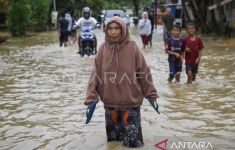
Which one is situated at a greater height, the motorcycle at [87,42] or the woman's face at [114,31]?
the woman's face at [114,31]

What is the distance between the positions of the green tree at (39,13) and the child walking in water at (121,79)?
101ft

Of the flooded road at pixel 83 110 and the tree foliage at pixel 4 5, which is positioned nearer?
the flooded road at pixel 83 110

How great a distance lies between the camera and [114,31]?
17.9 ft

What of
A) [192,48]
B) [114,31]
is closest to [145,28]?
[192,48]

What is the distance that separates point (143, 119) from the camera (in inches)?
300

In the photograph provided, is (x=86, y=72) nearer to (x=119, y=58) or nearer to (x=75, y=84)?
(x=75, y=84)

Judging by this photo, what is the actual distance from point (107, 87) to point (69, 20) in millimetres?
16720

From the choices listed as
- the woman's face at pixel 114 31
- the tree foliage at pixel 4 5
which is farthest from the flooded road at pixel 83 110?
the tree foliage at pixel 4 5

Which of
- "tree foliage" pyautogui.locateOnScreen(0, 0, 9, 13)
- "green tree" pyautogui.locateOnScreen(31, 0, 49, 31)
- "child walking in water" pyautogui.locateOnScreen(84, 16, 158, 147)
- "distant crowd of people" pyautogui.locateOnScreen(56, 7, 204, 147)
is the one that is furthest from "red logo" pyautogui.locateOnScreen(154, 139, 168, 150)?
"green tree" pyautogui.locateOnScreen(31, 0, 49, 31)

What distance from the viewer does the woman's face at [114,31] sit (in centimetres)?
546

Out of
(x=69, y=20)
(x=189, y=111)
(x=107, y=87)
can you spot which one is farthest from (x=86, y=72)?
(x=69, y=20)

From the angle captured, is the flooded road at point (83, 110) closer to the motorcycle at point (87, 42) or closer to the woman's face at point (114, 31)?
the woman's face at point (114, 31)

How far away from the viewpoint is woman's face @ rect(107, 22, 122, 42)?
17.9 ft

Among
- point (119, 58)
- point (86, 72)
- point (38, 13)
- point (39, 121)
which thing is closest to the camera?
point (119, 58)
